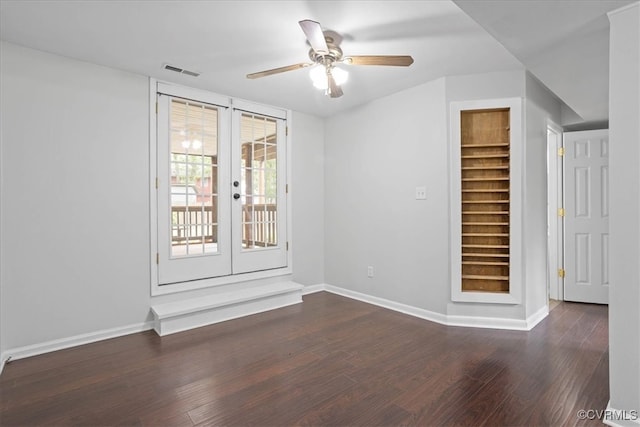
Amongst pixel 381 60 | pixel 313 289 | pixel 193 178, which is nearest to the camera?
pixel 381 60

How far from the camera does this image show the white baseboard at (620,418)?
173 cm

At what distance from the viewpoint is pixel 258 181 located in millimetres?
4156

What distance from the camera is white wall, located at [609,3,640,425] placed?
5.64ft

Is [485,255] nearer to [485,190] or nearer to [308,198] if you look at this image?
[485,190]

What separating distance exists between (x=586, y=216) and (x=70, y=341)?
5591 millimetres

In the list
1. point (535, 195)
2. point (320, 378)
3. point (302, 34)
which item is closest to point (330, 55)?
point (302, 34)

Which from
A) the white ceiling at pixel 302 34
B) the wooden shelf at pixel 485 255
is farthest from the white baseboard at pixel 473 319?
the white ceiling at pixel 302 34

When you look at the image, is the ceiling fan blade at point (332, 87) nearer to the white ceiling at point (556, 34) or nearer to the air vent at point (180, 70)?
the white ceiling at point (556, 34)

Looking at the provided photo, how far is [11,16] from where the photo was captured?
2.25 metres

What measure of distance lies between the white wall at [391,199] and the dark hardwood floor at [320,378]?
673 mm

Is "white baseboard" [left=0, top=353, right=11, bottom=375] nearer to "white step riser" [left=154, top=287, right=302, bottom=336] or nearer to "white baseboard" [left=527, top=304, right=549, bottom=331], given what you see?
"white step riser" [left=154, top=287, right=302, bottom=336]

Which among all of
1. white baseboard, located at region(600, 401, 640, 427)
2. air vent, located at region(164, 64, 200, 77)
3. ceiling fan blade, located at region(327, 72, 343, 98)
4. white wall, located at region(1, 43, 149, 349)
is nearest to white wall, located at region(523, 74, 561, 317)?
white baseboard, located at region(600, 401, 640, 427)

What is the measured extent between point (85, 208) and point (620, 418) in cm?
400

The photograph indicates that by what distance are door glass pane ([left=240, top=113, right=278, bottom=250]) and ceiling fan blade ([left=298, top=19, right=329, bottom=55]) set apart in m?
1.83
